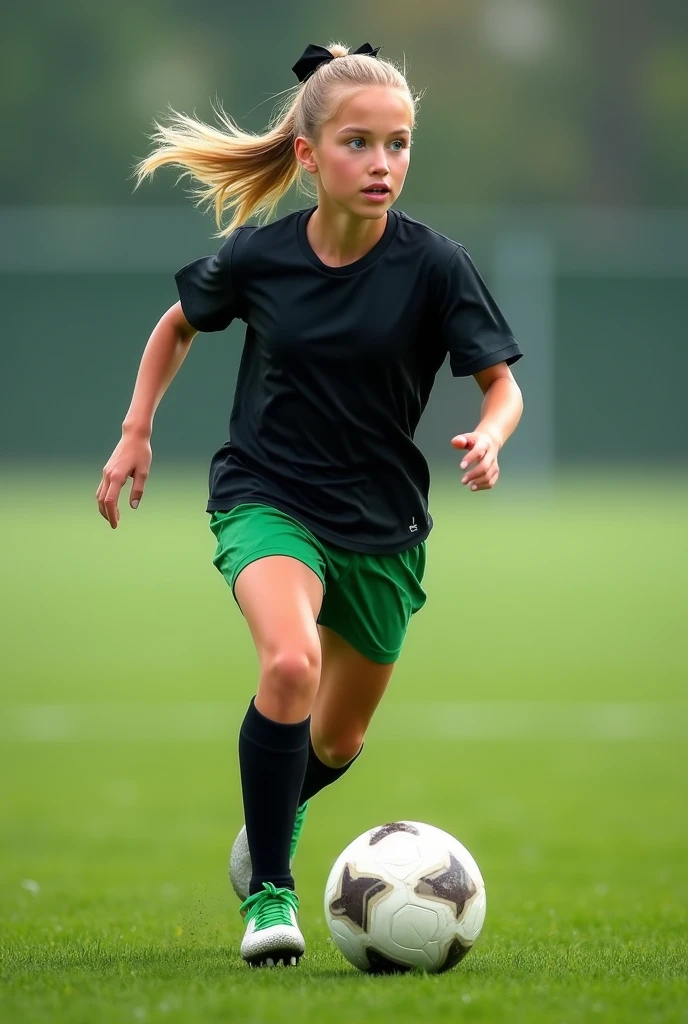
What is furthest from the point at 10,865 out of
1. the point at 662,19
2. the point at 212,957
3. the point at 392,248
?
the point at 662,19

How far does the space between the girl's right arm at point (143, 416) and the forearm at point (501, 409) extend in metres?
0.76

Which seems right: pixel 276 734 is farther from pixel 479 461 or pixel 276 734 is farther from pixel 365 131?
pixel 365 131

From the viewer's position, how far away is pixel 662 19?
32438 millimetres

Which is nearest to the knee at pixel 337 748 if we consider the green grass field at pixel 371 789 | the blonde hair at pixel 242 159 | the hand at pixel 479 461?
the green grass field at pixel 371 789

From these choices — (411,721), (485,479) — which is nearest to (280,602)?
(485,479)

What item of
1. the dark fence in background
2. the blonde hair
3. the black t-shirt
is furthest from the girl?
the dark fence in background

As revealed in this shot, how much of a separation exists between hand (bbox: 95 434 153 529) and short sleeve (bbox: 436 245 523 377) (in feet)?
2.44

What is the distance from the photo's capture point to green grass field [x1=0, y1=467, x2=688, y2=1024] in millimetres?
3201

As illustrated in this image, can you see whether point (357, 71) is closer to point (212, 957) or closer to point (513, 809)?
point (212, 957)

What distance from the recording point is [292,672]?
3439mm

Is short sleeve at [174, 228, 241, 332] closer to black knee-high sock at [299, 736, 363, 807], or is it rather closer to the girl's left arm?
the girl's left arm

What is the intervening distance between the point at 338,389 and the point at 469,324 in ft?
1.07

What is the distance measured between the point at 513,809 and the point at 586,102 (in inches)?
1030

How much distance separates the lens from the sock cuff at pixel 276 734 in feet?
11.5
